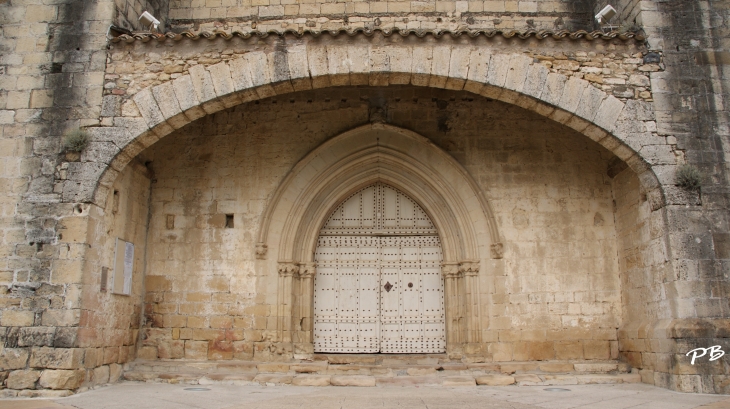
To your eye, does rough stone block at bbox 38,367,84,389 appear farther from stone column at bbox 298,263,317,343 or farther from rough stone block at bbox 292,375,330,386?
stone column at bbox 298,263,317,343

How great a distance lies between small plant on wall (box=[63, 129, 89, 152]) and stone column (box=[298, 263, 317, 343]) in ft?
10.7

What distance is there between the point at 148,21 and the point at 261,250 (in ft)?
11.2

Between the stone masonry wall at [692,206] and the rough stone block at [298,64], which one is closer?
the stone masonry wall at [692,206]

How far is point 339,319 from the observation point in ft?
28.1

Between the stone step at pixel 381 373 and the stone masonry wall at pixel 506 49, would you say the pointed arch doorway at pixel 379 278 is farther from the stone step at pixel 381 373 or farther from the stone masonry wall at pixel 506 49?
the stone masonry wall at pixel 506 49

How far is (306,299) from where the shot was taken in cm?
834

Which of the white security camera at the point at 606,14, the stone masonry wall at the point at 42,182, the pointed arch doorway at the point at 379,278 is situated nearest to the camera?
the stone masonry wall at the point at 42,182

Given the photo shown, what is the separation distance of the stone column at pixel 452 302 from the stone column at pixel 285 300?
2175 mm

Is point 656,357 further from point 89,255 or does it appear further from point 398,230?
point 89,255

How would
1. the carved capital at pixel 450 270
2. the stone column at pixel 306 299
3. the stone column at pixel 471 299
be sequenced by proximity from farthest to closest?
the carved capital at pixel 450 270, the stone column at pixel 306 299, the stone column at pixel 471 299

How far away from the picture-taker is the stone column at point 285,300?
801 cm

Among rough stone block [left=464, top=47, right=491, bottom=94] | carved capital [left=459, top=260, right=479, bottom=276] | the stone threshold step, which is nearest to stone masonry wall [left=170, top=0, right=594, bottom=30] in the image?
rough stone block [left=464, top=47, right=491, bottom=94]

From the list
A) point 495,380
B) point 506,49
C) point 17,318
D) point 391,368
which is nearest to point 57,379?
point 17,318

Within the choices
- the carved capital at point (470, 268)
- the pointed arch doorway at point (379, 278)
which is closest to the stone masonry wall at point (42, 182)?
the pointed arch doorway at point (379, 278)
